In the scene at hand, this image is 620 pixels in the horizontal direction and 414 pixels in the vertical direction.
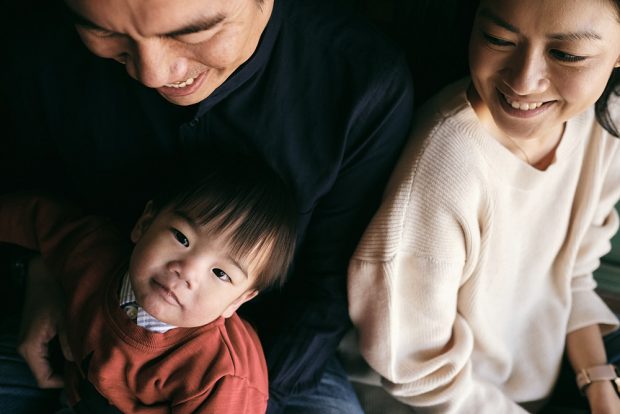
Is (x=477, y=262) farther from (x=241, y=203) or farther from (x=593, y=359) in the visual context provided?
(x=241, y=203)

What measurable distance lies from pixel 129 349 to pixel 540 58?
0.93 meters

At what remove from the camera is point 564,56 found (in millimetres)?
1045

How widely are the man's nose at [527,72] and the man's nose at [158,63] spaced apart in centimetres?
59

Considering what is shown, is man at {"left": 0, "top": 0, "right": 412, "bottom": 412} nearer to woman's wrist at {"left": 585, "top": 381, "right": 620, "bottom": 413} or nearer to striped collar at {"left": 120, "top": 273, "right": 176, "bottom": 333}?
striped collar at {"left": 120, "top": 273, "right": 176, "bottom": 333}

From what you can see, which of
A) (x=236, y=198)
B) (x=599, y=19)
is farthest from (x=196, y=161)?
(x=599, y=19)

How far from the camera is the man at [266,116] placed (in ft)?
3.72

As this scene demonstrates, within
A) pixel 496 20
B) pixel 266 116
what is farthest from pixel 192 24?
pixel 496 20

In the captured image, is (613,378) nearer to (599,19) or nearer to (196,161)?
(599,19)

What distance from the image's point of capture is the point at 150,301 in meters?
1.07

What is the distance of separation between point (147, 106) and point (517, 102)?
73cm

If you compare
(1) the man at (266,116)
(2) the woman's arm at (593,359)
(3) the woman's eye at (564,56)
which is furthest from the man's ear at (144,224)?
(2) the woman's arm at (593,359)

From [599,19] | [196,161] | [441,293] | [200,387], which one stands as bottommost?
[200,387]

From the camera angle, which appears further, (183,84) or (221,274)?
(221,274)

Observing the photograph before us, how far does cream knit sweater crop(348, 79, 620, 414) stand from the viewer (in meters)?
1.23
